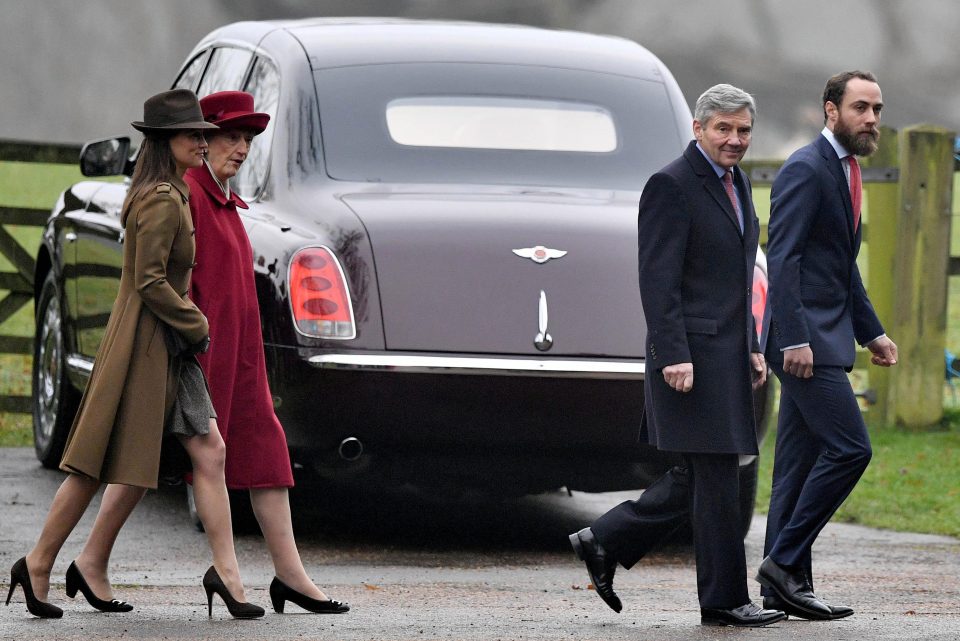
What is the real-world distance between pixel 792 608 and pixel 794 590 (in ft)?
0.17

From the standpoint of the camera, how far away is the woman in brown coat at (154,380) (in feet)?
18.4

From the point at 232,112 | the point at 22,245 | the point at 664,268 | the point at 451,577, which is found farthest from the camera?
the point at 22,245

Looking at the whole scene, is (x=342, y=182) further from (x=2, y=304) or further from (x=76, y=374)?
(x=2, y=304)

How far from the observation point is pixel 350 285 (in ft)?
22.9

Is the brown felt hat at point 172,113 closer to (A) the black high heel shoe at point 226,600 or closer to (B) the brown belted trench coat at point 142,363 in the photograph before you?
(B) the brown belted trench coat at point 142,363

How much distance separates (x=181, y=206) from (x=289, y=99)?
7.35 ft

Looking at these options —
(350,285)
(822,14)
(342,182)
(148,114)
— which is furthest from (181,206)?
(822,14)

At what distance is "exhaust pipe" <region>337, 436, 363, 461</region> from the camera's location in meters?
7.05

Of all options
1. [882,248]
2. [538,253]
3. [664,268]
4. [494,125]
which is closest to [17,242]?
[494,125]

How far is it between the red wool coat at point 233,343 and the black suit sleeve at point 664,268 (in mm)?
1121

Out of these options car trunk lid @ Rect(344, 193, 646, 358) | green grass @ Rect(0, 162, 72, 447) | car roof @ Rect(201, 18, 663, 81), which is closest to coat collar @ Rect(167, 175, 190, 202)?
car trunk lid @ Rect(344, 193, 646, 358)

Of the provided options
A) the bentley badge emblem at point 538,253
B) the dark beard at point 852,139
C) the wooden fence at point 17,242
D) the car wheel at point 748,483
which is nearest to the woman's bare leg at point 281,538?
the bentley badge emblem at point 538,253

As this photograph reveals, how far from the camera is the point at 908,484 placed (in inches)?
384

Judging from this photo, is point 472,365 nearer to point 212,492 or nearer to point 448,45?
point 212,492
